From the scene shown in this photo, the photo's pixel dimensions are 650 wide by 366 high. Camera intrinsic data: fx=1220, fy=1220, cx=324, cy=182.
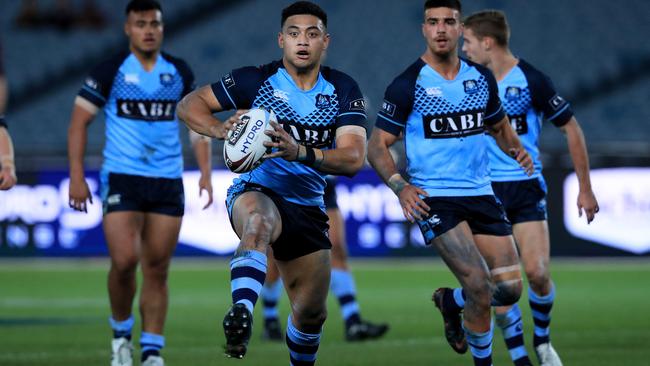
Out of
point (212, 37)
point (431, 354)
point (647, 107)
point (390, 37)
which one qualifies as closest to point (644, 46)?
point (647, 107)

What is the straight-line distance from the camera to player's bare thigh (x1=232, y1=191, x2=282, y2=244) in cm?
632

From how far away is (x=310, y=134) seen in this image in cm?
669

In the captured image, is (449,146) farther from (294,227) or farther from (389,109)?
(294,227)

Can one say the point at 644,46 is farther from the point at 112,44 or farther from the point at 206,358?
the point at 206,358

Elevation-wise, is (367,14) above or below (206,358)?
above

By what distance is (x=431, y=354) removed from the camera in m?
9.45

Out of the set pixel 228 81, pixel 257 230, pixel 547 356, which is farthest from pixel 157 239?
pixel 547 356

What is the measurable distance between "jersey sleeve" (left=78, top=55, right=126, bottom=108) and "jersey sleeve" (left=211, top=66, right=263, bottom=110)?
2067mm

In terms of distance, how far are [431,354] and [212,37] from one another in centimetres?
1784

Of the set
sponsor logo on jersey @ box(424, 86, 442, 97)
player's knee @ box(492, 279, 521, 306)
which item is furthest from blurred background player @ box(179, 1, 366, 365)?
player's knee @ box(492, 279, 521, 306)

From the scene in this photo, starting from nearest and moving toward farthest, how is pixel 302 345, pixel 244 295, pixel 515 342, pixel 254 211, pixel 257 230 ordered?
pixel 244 295
pixel 257 230
pixel 254 211
pixel 302 345
pixel 515 342

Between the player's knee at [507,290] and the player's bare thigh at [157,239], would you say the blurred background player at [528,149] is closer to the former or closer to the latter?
the player's knee at [507,290]

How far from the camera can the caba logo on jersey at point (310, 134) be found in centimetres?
665

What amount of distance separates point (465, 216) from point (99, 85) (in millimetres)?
2845
